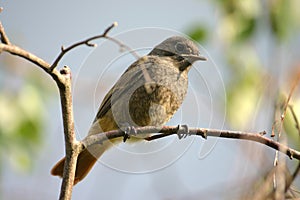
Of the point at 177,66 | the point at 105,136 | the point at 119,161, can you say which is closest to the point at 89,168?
the point at 119,161

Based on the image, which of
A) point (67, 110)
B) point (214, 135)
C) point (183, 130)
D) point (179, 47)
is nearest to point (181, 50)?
point (179, 47)

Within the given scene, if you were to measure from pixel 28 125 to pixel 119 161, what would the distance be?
2.23 feet

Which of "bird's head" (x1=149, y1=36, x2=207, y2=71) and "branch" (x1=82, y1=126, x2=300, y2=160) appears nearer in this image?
"branch" (x1=82, y1=126, x2=300, y2=160)

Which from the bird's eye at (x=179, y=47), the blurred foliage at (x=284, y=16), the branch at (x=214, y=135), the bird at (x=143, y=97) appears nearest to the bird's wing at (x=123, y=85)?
the bird at (x=143, y=97)

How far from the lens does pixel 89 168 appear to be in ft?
13.7

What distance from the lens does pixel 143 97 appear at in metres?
3.93

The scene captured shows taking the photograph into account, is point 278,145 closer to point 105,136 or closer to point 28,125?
point 105,136

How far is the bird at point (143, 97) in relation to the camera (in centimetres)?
393

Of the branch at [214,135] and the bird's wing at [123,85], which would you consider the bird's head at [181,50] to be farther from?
the branch at [214,135]

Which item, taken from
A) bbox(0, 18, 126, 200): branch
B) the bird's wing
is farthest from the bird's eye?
bbox(0, 18, 126, 200): branch

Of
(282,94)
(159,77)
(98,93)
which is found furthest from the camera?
(159,77)

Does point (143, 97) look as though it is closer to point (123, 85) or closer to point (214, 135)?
point (123, 85)

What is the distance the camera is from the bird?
12.9 ft

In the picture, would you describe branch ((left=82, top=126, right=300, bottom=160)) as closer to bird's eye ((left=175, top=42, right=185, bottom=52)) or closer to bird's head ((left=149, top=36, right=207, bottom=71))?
bird's head ((left=149, top=36, right=207, bottom=71))
